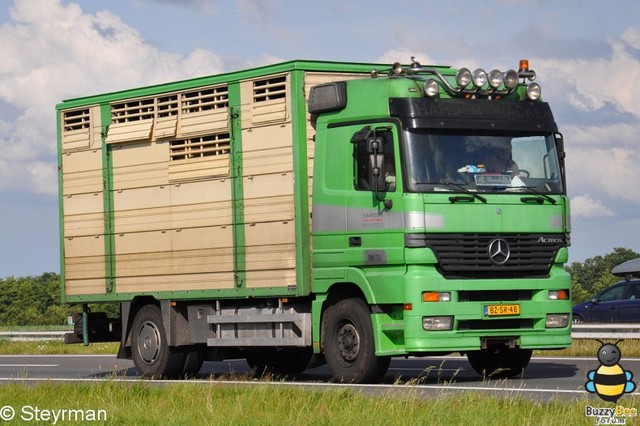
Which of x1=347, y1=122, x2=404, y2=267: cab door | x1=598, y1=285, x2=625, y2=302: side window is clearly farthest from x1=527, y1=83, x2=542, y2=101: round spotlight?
x1=598, y1=285, x2=625, y2=302: side window

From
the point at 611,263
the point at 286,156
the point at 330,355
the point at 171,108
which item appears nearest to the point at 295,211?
the point at 286,156

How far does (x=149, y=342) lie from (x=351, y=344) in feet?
14.1

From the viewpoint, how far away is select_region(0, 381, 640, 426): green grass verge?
1255cm

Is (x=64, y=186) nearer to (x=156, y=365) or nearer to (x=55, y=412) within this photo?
(x=156, y=365)

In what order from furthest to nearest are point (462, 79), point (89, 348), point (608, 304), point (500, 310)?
1. point (608, 304)
2. point (89, 348)
3. point (462, 79)
4. point (500, 310)

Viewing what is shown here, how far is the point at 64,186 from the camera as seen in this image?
885 inches

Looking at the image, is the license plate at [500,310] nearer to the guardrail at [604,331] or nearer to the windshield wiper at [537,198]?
the windshield wiper at [537,198]

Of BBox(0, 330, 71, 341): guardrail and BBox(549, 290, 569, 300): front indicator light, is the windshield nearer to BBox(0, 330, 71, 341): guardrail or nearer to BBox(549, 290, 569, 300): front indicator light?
BBox(549, 290, 569, 300): front indicator light

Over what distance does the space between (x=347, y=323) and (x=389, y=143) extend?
228 cm

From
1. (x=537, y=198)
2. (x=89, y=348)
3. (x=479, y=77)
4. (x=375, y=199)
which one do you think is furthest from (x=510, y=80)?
(x=89, y=348)

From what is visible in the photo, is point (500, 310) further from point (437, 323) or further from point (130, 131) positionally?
point (130, 131)

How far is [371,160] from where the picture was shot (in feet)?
56.3

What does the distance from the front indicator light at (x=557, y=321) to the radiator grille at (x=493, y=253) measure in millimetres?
524

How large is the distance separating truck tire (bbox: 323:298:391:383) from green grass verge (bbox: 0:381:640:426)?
198 cm
